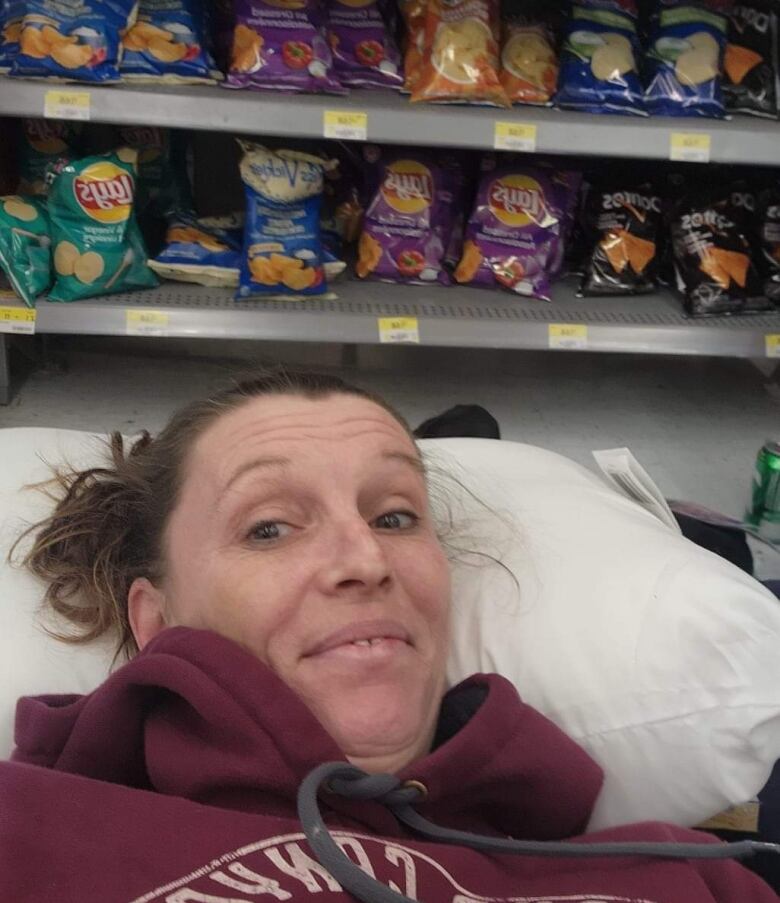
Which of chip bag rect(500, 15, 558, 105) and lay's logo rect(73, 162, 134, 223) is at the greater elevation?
chip bag rect(500, 15, 558, 105)

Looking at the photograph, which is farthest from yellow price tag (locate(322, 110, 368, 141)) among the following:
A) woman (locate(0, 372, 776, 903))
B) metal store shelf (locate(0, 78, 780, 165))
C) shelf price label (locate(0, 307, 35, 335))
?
woman (locate(0, 372, 776, 903))

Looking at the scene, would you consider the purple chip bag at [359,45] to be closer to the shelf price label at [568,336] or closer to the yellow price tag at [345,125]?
the yellow price tag at [345,125]

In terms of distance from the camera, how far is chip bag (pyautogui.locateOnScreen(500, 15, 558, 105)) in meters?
2.01

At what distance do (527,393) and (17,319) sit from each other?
1191 mm

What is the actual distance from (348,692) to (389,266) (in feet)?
5.27

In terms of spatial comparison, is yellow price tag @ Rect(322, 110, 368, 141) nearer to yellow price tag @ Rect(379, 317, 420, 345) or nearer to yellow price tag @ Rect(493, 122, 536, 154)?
yellow price tag @ Rect(493, 122, 536, 154)

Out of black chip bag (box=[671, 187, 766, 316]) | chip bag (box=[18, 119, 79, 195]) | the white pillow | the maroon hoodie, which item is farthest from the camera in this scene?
black chip bag (box=[671, 187, 766, 316])

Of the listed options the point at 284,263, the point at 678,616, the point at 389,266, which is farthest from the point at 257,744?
the point at 389,266

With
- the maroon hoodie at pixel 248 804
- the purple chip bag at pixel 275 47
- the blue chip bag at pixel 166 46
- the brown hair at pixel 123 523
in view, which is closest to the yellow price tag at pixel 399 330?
the purple chip bag at pixel 275 47

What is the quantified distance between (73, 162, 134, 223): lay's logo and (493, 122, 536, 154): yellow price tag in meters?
0.76

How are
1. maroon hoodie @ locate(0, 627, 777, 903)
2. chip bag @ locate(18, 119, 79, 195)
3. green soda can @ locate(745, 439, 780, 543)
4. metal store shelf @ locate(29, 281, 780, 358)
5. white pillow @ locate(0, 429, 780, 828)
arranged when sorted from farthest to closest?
1. chip bag @ locate(18, 119, 79, 195)
2. metal store shelf @ locate(29, 281, 780, 358)
3. green soda can @ locate(745, 439, 780, 543)
4. white pillow @ locate(0, 429, 780, 828)
5. maroon hoodie @ locate(0, 627, 777, 903)

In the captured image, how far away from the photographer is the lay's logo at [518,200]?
2102 mm

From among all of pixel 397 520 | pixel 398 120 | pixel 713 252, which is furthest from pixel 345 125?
pixel 397 520

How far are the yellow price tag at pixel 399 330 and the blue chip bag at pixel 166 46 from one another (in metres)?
0.62
